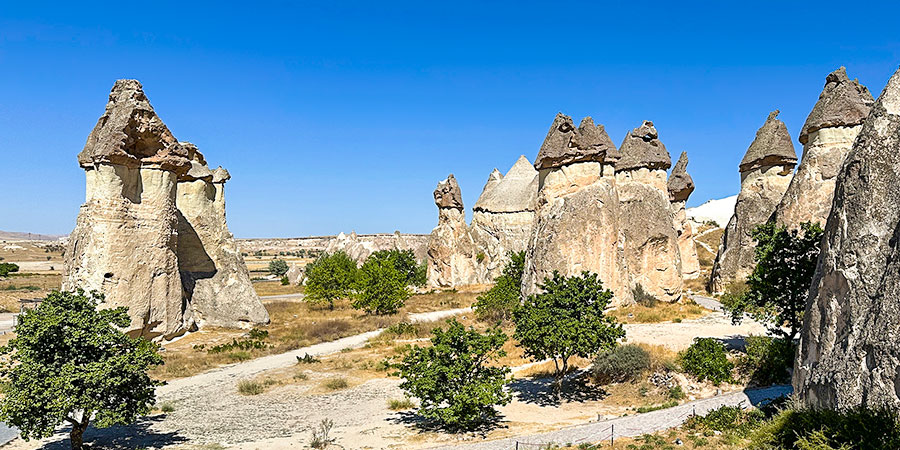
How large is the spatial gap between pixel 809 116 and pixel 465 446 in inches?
872

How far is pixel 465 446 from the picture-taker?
1005 cm

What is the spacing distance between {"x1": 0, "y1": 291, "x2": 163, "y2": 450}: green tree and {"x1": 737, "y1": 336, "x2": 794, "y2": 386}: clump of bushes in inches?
511

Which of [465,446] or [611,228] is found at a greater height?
[611,228]

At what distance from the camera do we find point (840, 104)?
2236 cm

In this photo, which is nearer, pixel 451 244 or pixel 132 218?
pixel 132 218

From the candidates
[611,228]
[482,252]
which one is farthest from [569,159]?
[482,252]

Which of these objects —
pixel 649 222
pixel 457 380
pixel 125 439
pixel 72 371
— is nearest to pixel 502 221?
pixel 649 222

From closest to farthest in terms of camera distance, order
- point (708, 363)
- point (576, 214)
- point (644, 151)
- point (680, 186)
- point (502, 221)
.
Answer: point (708, 363), point (576, 214), point (644, 151), point (680, 186), point (502, 221)

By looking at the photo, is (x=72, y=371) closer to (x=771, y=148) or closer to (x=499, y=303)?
(x=499, y=303)

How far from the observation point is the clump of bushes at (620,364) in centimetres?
1423

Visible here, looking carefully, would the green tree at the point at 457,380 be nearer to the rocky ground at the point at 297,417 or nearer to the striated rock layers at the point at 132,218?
the rocky ground at the point at 297,417

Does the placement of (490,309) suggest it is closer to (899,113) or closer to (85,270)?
(85,270)

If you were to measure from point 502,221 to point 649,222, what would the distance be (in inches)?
913

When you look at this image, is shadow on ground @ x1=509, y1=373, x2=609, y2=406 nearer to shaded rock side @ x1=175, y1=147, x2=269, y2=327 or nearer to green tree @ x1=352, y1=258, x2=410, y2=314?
shaded rock side @ x1=175, y1=147, x2=269, y2=327
